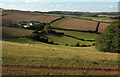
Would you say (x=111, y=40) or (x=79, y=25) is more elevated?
(x=111, y=40)

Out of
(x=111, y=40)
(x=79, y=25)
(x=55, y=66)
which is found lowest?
(x=79, y=25)

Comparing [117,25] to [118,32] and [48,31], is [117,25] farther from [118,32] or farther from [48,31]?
[48,31]

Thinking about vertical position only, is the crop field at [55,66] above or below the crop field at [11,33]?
above

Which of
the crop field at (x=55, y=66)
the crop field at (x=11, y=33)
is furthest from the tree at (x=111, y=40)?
the crop field at (x=11, y=33)

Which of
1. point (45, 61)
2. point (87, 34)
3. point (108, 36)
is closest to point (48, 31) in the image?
point (87, 34)

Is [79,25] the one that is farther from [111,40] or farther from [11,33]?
[111,40]

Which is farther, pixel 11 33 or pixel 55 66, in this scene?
pixel 11 33

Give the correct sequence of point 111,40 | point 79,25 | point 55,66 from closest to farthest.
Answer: point 55,66, point 111,40, point 79,25

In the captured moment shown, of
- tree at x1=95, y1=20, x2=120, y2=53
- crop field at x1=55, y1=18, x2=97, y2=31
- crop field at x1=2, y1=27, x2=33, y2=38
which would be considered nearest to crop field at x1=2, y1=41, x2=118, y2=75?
tree at x1=95, y1=20, x2=120, y2=53

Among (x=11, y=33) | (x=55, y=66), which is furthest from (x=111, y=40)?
(x=11, y=33)

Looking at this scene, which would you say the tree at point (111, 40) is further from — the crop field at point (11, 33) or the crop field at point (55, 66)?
the crop field at point (11, 33)

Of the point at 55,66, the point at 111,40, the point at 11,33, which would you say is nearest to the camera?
the point at 55,66
